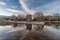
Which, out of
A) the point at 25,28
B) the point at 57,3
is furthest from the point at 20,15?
the point at 57,3

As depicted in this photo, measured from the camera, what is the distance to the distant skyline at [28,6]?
1.31 m

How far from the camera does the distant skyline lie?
1309mm

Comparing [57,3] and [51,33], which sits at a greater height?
[57,3]

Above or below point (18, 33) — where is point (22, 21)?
above

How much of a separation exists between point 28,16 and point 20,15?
0.11 metres

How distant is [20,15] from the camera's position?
1340 mm

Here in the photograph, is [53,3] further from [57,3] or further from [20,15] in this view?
[20,15]

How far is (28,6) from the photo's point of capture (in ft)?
4.40

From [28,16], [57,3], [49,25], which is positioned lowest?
[49,25]

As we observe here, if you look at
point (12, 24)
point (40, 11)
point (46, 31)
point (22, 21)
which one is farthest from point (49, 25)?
point (12, 24)

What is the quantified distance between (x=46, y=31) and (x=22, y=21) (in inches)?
13.2

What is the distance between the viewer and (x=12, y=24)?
4.38 ft

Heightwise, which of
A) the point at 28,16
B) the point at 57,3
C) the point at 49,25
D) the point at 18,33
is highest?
the point at 57,3

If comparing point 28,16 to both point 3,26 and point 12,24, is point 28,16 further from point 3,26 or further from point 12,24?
point 3,26
